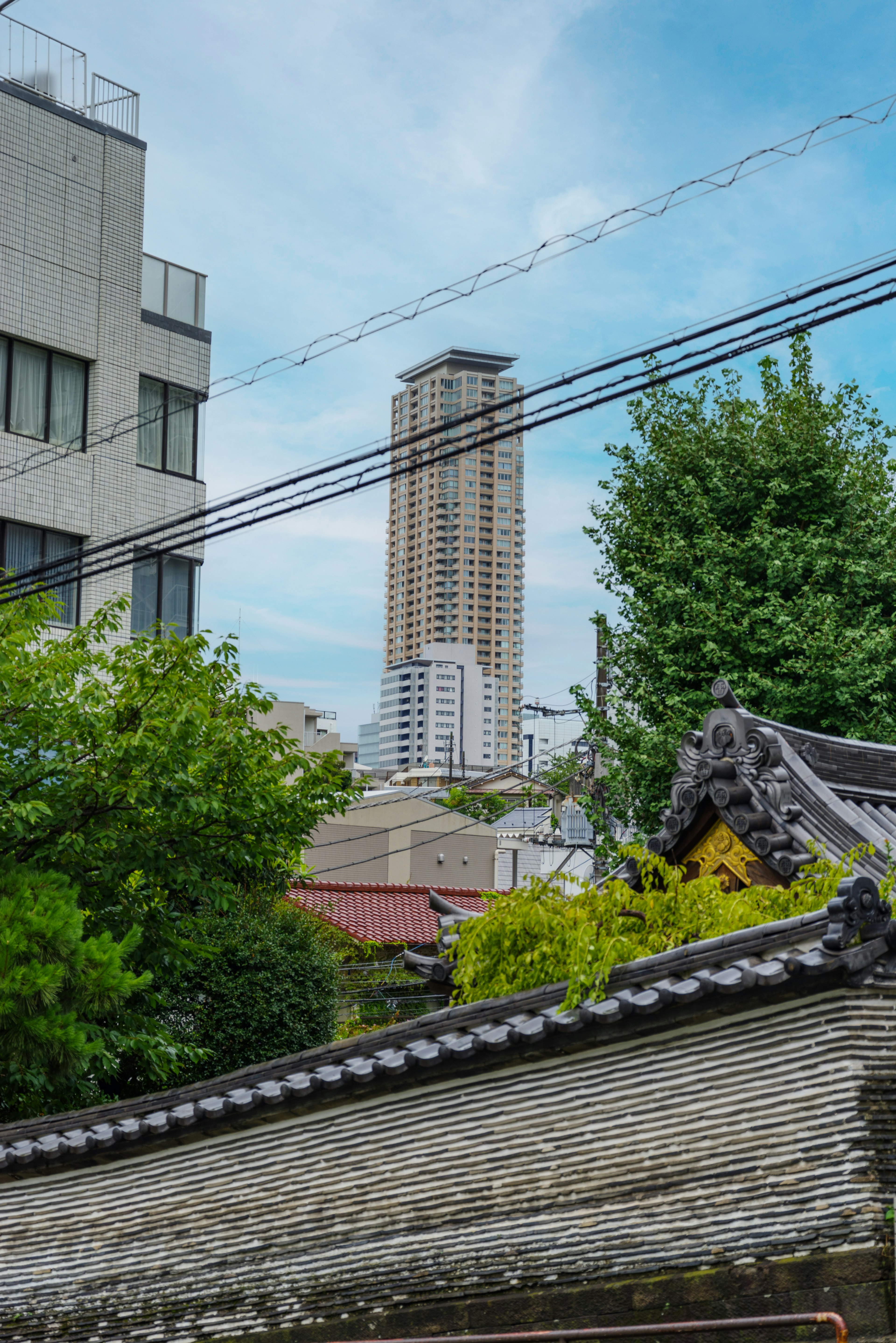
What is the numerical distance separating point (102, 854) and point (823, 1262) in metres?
8.71

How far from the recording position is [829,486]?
19.8 meters

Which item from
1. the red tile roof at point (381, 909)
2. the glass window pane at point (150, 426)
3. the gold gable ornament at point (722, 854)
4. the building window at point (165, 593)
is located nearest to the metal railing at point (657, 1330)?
the gold gable ornament at point (722, 854)

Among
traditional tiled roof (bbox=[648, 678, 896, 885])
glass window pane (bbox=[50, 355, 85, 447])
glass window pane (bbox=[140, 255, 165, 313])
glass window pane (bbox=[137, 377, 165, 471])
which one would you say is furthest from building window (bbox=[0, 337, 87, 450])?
traditional tiled roof (bbox=[648, 678, 896, 885])

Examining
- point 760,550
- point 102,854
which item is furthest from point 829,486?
point 102,854

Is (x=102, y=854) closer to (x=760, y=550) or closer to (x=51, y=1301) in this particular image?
(x=51, y=1301)

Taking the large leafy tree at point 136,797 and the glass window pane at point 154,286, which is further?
the glass window pane at point 154,286

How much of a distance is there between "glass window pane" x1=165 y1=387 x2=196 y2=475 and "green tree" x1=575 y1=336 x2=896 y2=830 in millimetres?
9143

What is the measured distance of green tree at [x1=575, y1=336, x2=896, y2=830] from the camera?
60.7 feet

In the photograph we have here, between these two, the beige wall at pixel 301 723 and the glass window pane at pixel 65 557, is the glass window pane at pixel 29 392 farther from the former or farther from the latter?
the beige wall at pixel 301 723

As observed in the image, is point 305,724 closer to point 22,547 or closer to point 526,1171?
point 22,547

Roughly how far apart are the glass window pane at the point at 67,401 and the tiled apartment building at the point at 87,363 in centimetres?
3

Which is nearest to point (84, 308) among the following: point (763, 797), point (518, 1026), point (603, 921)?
point (763, 797)

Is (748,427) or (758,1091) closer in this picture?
(758,1091)

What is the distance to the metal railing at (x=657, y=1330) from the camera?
485 cm
